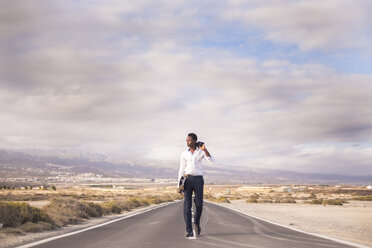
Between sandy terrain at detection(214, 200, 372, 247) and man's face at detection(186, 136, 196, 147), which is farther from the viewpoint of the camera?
sandy terrain at detection(214, 200, 372, 247)

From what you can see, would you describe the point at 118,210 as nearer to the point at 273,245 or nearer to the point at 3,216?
the point at 3,216

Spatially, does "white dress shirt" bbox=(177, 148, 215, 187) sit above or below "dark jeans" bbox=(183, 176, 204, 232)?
above

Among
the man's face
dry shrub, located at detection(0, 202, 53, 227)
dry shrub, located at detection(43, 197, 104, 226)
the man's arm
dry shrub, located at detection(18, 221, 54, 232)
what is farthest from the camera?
dry shrub, located at detection(43, 197, 104, 226)

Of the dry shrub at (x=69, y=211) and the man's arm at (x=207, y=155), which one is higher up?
the man's arm at (x=207, y=155)

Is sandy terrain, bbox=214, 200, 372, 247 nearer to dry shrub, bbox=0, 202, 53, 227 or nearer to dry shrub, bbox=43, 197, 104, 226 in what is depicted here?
dry shrub, bbox=43, 197, 104, 226

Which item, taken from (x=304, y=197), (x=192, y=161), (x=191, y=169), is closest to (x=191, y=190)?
(x=191, y=169)

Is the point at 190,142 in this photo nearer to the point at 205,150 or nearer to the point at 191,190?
the point at 205,150

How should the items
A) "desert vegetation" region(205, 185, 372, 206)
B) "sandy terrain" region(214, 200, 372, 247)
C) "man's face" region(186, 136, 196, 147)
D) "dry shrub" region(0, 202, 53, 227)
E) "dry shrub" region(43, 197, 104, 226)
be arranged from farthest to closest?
"desert vegetation" region(205, 185, 372, 206) < "dry shrub" region(43, 197, 104, 226) < "dry shrub" region(0, 202, 53, 227) < "sandy terrain" region(214, 200, 372, 247) < "man's face" region(186, 136, 196, 147)

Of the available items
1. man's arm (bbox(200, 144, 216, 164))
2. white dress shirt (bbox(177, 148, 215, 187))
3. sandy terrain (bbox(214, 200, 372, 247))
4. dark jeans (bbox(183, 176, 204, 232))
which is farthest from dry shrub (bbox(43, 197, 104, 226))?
sandy terrain (bbox(214, 200, 372, 247))

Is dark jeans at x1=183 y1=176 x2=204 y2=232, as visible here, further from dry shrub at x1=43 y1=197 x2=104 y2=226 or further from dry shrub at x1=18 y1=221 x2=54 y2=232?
dry shrub at x1=43 y1=197 x2=104 y2=226

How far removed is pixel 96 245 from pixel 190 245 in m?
2.22

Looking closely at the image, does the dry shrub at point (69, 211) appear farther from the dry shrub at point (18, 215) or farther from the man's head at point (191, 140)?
the man's head at point (191, 140)

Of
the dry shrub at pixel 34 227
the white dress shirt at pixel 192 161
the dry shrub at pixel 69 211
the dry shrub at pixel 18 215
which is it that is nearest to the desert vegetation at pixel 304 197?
the dry shrub at pixel 69 211

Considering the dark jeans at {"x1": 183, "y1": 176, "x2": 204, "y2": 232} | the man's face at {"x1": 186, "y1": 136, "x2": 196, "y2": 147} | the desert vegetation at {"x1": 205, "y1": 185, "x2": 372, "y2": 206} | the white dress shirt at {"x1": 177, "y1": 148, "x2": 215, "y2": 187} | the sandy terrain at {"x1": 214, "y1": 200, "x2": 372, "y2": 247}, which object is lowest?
the desert vegetation at {"x1": 205, "y1": 185, "x2": 372, "y2": 206}
